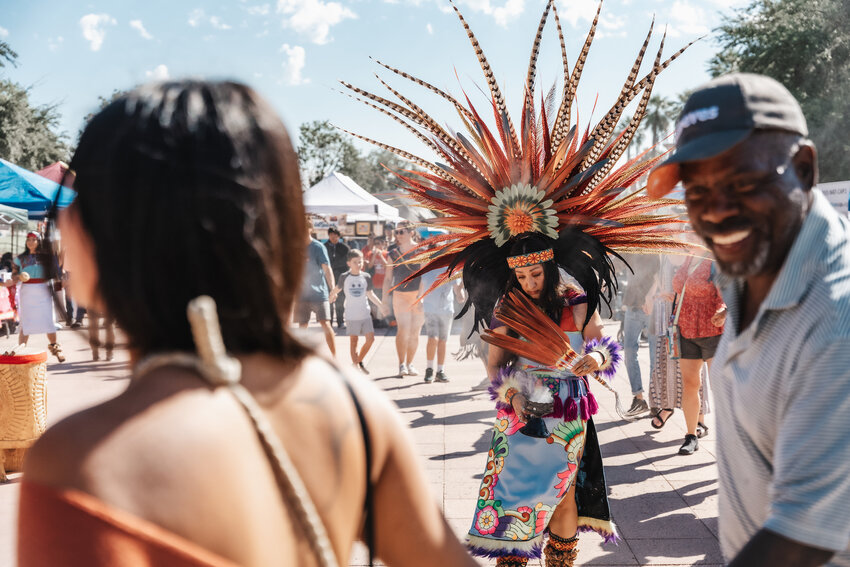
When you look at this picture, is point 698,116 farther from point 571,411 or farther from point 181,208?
point 571,411

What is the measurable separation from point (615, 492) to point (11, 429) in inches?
170

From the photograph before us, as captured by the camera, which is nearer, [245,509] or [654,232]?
[245,509]

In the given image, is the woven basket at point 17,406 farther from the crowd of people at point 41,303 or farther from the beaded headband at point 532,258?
the beaded headband at point 532,258

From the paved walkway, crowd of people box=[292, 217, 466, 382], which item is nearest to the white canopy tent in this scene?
crowd of people box=[292, 217, 466, 382]

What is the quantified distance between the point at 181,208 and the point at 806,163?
3.69 ft

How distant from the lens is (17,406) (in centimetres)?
491

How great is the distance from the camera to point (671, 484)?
188 inches

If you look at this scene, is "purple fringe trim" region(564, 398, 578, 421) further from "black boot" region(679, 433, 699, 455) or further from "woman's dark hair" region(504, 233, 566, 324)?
"black boot" region(679, 433, 699, 455)

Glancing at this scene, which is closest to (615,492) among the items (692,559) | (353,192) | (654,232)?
(692,559)

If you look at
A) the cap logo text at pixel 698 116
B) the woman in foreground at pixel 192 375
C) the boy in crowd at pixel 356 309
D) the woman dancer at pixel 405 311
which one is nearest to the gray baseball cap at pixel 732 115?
the cap logo text at pixel 698 116

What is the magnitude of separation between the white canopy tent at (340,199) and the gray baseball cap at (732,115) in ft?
42.7

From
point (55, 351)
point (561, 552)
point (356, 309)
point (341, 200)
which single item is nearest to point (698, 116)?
point (561, 552)

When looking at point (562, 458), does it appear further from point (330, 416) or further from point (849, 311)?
point (330, 416)

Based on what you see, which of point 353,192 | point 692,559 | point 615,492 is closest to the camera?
point 692,559
